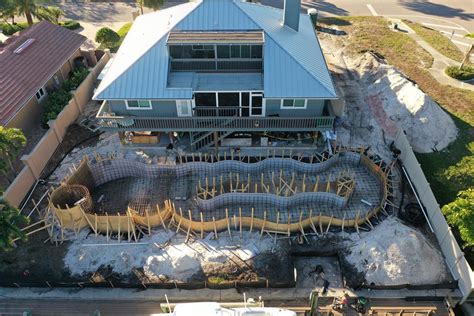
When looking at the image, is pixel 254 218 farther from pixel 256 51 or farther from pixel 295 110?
pixel 256 51

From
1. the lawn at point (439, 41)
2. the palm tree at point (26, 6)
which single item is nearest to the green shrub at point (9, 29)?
the palm tree at point (26, 6)

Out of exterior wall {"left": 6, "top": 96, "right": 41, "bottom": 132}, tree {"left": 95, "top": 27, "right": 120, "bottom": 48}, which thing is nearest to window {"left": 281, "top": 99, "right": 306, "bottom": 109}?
exterior wall {"left": 6, "top": 96, "right": 41, "bottom": 132}

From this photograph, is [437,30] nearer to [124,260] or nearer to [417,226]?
[417,226]

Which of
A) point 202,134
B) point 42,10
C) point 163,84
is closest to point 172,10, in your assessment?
point 163,84

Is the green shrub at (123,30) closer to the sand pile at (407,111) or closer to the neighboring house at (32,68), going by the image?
the neighboring house at (32,68)

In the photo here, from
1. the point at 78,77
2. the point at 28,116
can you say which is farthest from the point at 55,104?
the point at 78,77

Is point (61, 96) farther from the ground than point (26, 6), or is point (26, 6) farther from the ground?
point (26, 6)
